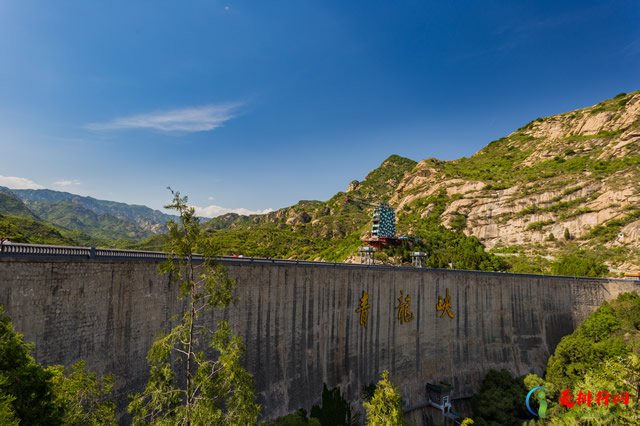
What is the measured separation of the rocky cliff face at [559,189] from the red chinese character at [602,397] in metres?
39.9

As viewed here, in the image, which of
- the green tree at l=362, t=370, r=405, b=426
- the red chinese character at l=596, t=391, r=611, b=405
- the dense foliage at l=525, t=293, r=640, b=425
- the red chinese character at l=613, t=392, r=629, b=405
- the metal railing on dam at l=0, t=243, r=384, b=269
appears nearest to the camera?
the metal railing on dam at l=0, t=243, r=384, b=269

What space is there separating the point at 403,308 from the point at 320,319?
9.88 meters

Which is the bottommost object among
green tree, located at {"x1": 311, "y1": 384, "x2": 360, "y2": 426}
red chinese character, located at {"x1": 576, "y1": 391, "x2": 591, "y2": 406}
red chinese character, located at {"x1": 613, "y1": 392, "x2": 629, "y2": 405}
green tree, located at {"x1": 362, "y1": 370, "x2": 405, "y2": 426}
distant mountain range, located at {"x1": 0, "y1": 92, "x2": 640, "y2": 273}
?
green tree, located at {"x1": 311, "y1": 384, "x2": 360, "y2": 426}

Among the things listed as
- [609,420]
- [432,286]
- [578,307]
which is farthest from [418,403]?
[578,307]

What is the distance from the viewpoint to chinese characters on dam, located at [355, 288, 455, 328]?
30297mm

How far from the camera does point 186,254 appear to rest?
10.5 m

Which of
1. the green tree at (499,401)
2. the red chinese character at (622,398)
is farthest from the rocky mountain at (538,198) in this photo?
the red chinese character at (622,398)

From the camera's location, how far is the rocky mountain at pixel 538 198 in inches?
2446

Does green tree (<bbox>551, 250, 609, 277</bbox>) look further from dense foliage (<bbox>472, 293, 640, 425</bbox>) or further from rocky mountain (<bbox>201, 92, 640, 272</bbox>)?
dense foliage (<bbox>472, 293, 640, 425</bbox>)

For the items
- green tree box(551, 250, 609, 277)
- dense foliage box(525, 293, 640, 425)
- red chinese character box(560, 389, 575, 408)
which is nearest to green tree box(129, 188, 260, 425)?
dense foliage box(525, 293, 640, 425)

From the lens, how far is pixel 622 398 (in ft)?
71.9

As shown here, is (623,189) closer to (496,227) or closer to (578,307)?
(496,227)

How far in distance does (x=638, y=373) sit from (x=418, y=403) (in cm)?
1843

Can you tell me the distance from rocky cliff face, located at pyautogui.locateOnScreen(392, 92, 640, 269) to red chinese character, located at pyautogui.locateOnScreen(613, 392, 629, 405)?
137 feet
